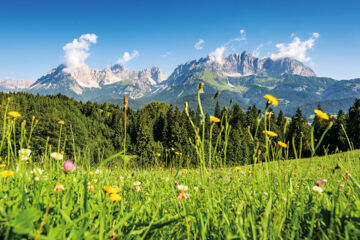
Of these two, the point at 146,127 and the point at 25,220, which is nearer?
the point at 25,220

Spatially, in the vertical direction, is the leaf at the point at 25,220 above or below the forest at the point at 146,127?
above

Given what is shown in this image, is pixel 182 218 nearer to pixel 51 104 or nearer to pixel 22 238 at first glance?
pixel 22 238

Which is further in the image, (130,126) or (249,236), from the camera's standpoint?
(130,126)

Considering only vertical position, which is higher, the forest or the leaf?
the leaf

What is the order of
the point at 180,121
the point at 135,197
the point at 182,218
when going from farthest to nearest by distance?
the point at 180,121
the point at 135,197
the point at 182,218

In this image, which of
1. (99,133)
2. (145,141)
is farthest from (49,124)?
(145,141)

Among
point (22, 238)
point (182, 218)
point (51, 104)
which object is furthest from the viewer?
point (51, 104)

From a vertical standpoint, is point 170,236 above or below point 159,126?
above

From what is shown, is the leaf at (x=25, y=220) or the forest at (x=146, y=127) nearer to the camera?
the leaf at (x=25, y=220)

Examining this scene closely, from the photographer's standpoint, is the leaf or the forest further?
the forest

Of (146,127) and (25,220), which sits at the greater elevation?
(25,220)

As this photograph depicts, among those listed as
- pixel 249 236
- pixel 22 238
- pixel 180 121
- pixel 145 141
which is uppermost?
pixel 22 238

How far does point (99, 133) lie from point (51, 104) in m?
21.3

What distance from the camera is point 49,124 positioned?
44.0 meters
